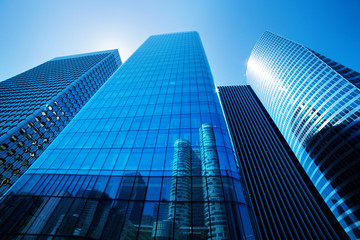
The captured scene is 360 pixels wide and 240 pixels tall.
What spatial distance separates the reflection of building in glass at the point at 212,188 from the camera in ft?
41.0

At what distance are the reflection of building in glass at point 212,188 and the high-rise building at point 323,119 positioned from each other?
64748 millimetres

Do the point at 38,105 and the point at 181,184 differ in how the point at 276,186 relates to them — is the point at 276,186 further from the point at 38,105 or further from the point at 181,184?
the point at 38,105

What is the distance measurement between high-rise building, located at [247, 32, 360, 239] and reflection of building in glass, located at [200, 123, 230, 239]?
64748 mm

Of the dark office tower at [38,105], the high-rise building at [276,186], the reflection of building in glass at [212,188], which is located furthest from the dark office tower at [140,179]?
the high-rise building at [276,186]

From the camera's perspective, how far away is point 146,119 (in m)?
25.3

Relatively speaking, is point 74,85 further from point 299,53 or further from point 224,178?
point 299,53

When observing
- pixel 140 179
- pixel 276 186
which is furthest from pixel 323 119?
pixel 140 179

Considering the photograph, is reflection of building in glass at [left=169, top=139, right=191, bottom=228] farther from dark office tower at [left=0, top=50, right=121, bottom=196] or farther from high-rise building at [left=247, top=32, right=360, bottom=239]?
high-rise building at [left=247, top=32, right=360, bottom=239]

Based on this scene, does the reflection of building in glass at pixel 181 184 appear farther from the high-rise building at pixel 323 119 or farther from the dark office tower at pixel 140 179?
the high-rise building at pixel 323 119

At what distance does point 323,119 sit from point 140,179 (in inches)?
3101

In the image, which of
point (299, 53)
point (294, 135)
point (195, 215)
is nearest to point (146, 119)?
point (195, 215)

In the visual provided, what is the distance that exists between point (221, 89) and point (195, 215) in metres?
132

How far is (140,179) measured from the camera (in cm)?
1706

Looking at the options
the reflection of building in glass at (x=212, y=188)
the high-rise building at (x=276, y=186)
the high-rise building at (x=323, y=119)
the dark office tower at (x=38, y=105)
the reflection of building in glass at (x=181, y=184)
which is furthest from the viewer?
the high-rise building at (x=276, y=186)
